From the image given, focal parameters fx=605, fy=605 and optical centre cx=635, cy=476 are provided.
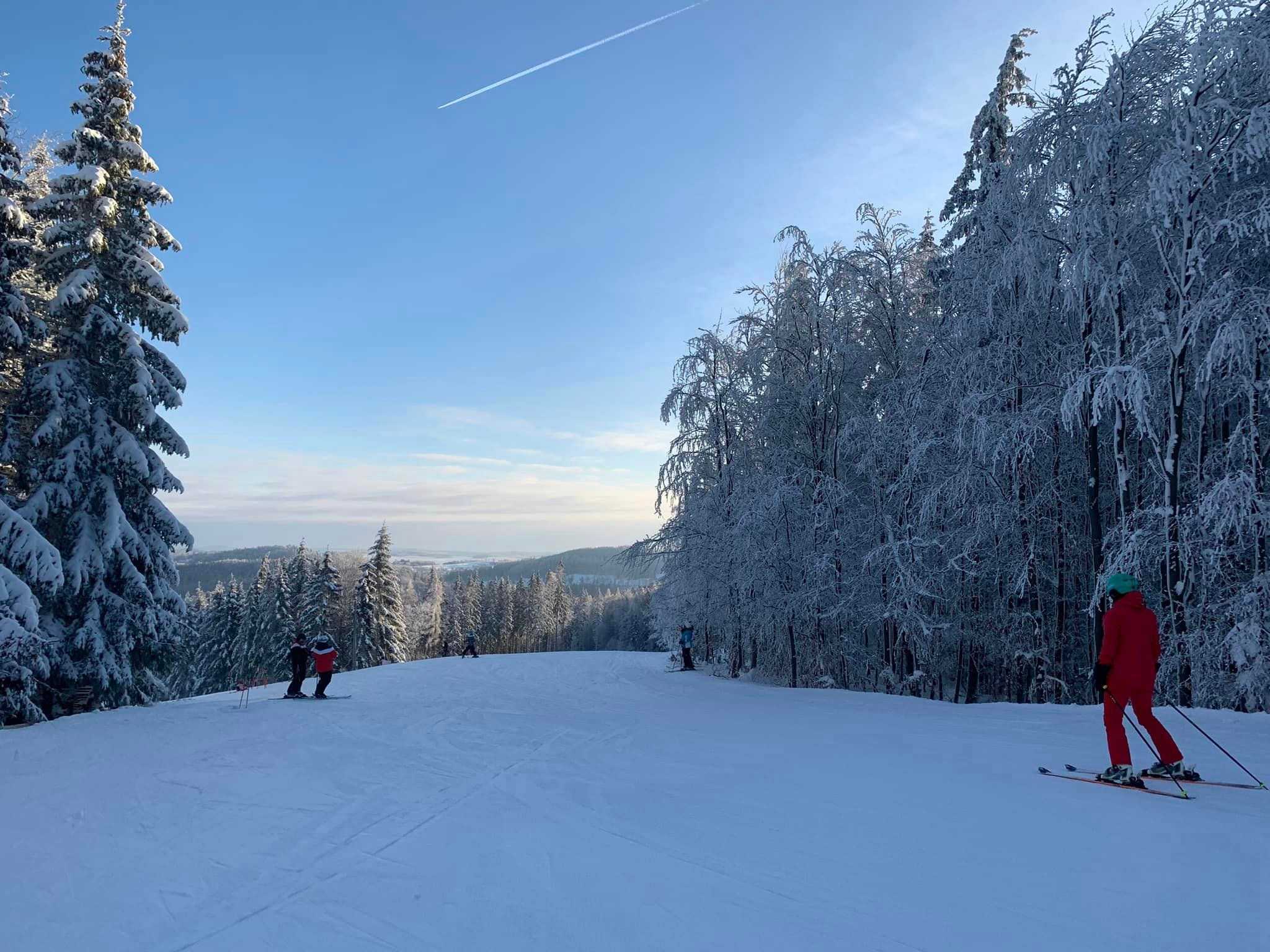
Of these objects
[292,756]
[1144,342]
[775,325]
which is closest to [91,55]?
[292,756]

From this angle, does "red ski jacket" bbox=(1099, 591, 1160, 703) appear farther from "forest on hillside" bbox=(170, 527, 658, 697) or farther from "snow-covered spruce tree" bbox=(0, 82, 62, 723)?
"forest on hillside" bbox=(170, 527, 658, 697)

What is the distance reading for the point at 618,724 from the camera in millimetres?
8664

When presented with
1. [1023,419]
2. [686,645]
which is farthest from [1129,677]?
[686,645]

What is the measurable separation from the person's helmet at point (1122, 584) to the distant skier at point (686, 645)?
1242 centimetres

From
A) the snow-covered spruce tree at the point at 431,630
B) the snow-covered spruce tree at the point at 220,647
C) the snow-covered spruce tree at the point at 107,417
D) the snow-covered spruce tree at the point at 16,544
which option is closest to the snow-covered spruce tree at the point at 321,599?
the snow-covered spruce tree at the point at 220,647

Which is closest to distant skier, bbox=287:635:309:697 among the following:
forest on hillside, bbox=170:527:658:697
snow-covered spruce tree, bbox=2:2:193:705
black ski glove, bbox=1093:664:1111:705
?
snow-covered spruce tree, bbox=2:2:193:705

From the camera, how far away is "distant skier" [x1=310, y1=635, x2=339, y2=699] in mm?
11797

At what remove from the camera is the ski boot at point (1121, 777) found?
16.1 feet

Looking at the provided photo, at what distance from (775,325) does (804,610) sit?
653 centimetres

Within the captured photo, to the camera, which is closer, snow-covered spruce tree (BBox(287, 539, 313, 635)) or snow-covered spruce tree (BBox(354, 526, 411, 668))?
snow-covered spruce tree (BBox(354, 526, 411, 668))

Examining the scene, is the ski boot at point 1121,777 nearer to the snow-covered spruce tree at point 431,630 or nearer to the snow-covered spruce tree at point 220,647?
the snow-covered spruce tree at point 220,647

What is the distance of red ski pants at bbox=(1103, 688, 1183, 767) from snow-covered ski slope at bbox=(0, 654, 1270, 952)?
322 millimetres

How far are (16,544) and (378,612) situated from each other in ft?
96.0

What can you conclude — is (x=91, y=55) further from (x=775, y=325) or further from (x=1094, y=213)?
(x=1094, y=213)
